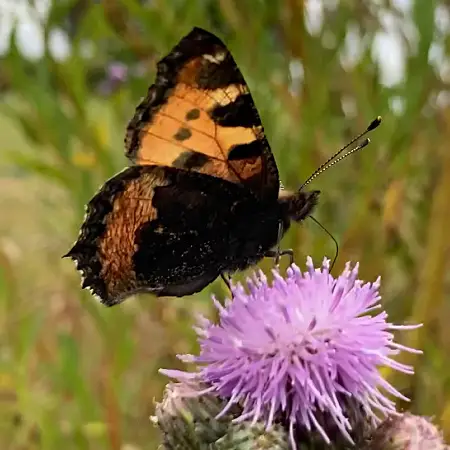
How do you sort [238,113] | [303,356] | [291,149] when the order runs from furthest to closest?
1. [291,149]
2. [238,113]
3. [303,356]

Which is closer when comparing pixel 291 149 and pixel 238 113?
pixel 238 113

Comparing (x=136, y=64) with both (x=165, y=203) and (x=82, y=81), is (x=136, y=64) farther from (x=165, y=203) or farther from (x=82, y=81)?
(x=165, y=203)

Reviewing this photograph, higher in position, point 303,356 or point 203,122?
point 203,122

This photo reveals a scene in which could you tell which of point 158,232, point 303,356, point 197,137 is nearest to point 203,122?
point 197,137

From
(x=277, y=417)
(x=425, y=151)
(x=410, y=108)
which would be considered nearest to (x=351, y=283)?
(x=277, y=417)

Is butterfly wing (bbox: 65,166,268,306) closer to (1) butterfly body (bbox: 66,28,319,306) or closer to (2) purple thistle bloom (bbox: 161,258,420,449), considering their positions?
(1) butterfly body (bbox: 66,28,319,306)

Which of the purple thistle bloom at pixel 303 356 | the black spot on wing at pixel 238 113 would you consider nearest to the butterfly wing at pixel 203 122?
the black spot on wing at pixel 238 113

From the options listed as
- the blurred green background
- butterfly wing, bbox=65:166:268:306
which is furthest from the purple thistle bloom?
the blurred green background

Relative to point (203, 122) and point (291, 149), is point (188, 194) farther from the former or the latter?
point (291, 149)
